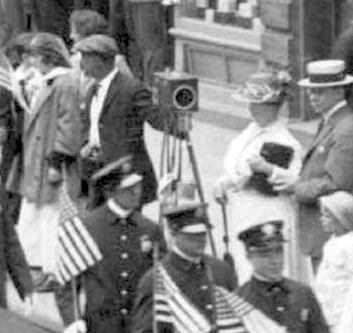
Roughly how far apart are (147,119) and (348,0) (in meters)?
4.92

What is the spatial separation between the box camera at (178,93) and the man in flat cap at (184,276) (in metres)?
3.04

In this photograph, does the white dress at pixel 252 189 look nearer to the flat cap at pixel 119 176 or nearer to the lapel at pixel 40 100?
the flat cap at pixel 119 176

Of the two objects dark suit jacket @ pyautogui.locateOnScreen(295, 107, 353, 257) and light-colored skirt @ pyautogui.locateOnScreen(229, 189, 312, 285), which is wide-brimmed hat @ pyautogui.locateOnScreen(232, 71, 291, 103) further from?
light-colored skirt @ pyautogui.locateOnScreen(229, 189, 312, 285)

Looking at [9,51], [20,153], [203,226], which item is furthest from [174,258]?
[9,51]

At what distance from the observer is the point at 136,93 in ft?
50.6

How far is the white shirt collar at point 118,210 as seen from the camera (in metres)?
13.2

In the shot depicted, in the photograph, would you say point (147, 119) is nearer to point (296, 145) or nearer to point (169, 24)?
point (296, 145)

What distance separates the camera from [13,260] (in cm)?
1475

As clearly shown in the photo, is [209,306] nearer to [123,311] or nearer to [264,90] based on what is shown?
[123,311]

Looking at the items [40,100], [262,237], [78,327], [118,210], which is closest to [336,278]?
[262,237]

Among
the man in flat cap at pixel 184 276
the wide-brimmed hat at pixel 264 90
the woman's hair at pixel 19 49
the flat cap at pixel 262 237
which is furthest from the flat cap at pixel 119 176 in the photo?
the woman's hair at pixel 19 49

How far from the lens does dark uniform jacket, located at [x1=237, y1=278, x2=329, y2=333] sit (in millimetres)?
11469

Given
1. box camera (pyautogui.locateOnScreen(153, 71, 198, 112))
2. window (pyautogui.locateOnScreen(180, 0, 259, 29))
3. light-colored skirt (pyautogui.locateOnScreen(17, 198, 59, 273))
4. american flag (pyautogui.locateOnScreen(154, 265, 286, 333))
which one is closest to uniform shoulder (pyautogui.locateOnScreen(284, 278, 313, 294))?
american flag (pyautogui.locateOnScreen(154, 265, 286, 333))

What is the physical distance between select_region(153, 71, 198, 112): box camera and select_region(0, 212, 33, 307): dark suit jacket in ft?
4.44
